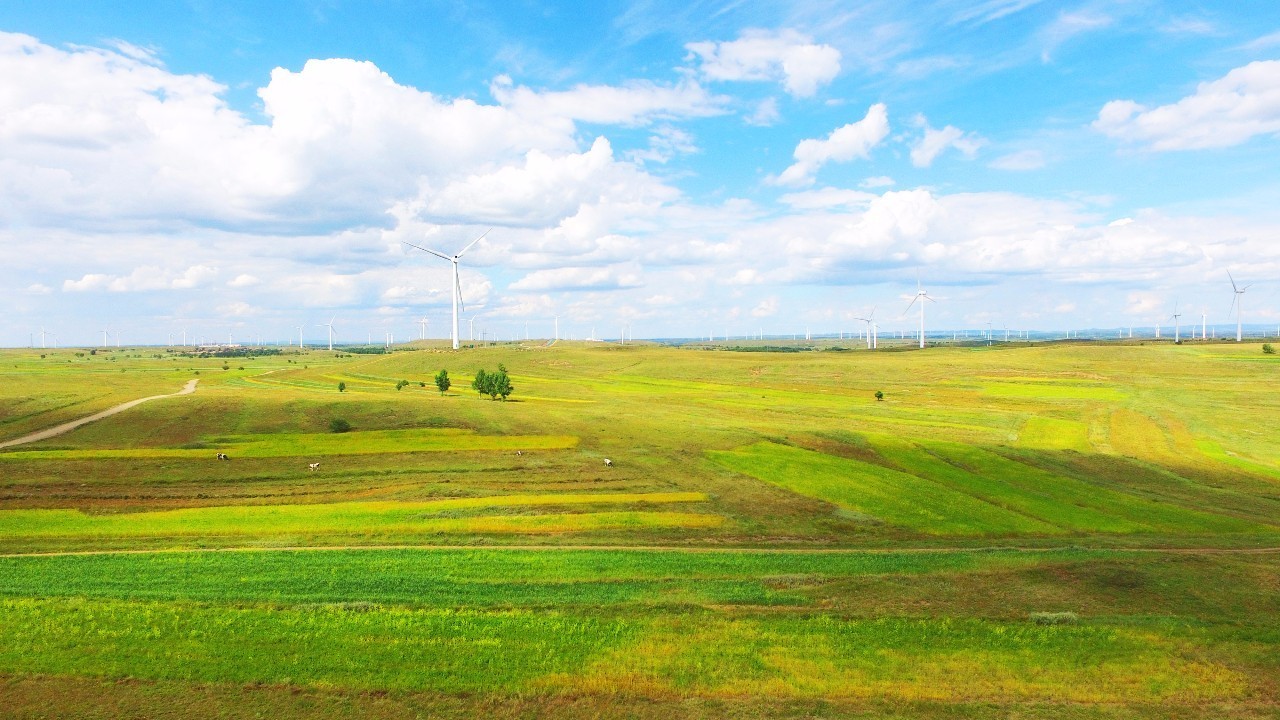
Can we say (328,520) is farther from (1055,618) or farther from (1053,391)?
(1053,391)

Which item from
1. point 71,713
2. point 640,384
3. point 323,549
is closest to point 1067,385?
point 640,384

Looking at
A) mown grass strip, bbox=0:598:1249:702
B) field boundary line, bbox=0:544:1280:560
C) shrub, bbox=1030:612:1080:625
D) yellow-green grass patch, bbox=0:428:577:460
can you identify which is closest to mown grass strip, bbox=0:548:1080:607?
field boundary line, bbox=0:544:1280:560

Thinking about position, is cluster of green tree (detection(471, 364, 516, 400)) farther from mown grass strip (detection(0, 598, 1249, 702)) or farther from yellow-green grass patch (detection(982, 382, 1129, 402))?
mown grass strip (detection(0, 598, 1249, 702))

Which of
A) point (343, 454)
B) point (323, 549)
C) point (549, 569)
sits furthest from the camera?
point (343, 454)

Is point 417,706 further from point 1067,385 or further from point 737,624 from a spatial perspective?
point 1067,385

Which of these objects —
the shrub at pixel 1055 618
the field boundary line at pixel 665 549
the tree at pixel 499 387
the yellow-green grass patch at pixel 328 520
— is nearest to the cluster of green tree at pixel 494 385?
the tree at pixel 499 387

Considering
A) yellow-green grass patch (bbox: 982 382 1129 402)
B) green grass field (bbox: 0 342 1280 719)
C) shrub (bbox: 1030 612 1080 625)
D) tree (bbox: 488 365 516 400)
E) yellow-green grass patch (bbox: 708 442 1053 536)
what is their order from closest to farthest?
1. green grass field (bbox: 0 342 1280 719)
2. shrub (bbox: 1030 612 1080 625)
3. yellow-green grass patch (bbox: 708 442 1053 536)
4. tree (bbox: 488 365 516 400)
5. yellow-green grass patch (bbox: 982 382 1129 402)

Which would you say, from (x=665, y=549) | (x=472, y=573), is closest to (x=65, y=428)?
(x=472, y=573)
